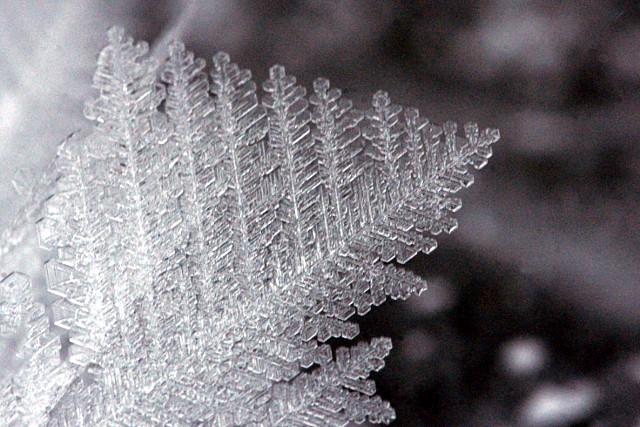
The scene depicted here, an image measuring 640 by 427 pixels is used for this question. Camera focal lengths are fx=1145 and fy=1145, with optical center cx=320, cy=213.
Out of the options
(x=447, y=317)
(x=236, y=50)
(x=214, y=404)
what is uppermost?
(x=236, y=50)

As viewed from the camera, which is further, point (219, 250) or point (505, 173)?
point (505, 173)

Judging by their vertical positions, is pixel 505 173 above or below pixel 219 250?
above

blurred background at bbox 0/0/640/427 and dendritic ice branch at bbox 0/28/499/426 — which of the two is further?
blurred background at bbox 0/0/640/427

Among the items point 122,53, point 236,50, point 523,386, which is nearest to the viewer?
point 122,53

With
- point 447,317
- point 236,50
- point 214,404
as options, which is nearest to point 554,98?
point 447,317

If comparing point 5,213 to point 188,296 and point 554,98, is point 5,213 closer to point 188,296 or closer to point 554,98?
point 188,296

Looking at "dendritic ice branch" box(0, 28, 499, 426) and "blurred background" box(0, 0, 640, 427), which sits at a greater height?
"blurred background" box(0, 0, 640, 427)
